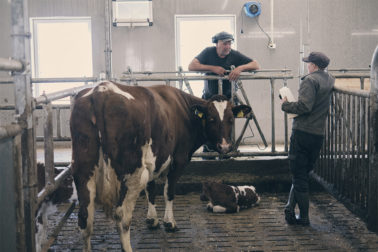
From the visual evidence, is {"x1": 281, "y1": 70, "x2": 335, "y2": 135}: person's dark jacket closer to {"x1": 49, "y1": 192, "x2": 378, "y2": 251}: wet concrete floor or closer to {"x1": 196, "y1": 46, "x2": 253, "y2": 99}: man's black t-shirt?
{"x1": 49, "y1": 192, "x2": 378, "y2": 251}: wet concrete floor

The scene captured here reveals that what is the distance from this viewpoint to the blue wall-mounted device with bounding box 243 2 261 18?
9.35 meters

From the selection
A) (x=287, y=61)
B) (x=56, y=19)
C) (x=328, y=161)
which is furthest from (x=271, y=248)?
→ (x=56, y=19)

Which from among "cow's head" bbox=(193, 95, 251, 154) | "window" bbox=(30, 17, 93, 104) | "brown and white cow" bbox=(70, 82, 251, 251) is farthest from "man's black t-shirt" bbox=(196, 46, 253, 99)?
"window" bbox=(30, 17, 93, 104)

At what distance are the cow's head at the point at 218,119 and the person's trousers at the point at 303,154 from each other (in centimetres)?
70

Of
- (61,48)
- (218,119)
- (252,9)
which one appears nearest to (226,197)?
(218,119)

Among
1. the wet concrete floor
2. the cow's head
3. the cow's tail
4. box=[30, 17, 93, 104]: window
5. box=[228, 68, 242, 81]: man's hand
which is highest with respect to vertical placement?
box=[30, 17, 93, 104]: window

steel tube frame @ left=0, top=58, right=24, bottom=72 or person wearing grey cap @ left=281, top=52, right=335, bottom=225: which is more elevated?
steel tube frame @ left=0, top=58, right=24, bottom=72

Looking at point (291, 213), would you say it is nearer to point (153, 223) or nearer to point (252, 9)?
point (153, 223)

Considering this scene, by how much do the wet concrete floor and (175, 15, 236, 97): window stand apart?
4.87m

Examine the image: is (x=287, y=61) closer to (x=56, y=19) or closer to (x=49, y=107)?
(x=56, y=19)

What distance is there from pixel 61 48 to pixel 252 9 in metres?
4.21

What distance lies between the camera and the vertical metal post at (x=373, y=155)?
3664mm

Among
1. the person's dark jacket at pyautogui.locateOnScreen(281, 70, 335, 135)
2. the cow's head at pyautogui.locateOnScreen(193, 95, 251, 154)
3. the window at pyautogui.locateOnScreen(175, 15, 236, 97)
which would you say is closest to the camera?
the person's dark jacket at pyautogui.locateOnScreen(281, 70, 335, 135)

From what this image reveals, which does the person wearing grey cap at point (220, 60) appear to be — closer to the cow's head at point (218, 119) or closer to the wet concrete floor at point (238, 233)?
the cow's head at point (218, 119)
